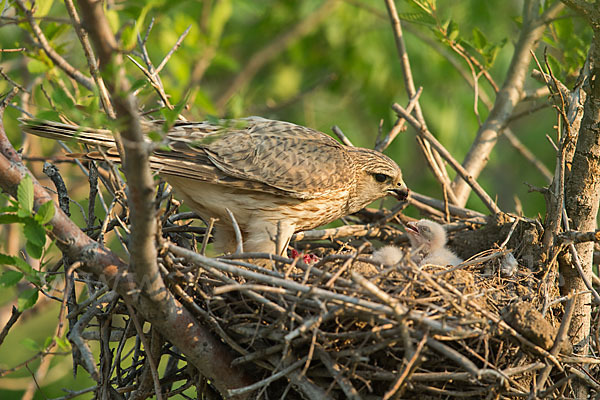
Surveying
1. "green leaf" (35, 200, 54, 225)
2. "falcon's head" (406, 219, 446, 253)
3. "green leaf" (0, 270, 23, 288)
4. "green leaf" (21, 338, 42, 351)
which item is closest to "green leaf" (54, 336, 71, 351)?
Answer: "green leaf" (21, 338, 42, 351)

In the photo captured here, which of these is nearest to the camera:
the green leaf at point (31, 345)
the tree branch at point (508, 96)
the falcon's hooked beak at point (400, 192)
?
the green leaf at point (31, 345)

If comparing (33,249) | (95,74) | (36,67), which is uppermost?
(95,74)

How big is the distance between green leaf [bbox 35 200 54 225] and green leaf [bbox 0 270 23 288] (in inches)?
10.5

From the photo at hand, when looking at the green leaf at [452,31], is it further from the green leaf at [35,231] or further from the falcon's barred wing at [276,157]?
the green leaf at [35,231]

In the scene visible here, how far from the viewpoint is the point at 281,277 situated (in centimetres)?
319

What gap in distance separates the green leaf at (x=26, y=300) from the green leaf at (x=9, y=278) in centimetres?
7

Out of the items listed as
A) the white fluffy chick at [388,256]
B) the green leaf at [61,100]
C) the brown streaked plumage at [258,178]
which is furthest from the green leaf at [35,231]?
the white fluffy chick at [388,256]

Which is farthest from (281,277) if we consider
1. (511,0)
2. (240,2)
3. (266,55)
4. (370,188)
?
(511,0)

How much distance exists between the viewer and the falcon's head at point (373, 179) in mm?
5059

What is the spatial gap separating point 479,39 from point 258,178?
2.08 m

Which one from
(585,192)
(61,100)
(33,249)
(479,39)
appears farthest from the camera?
(479,39)

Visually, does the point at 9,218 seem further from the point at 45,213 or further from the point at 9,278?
the point at 9,278

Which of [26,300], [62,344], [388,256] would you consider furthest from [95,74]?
[388,256]

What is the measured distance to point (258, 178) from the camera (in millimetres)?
4297
